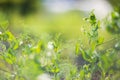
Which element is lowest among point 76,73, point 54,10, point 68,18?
point 76,73

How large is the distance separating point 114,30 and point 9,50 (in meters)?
0.24

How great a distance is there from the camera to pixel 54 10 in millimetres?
5672

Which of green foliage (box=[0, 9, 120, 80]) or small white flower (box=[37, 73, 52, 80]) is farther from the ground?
green foliage (box=[0, 9, 120, 80])

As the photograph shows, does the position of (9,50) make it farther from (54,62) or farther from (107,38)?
(107,38)

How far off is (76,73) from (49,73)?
0.20 feet

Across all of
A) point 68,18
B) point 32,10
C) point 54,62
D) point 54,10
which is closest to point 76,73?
point 54,62

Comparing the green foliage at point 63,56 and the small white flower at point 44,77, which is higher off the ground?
the green foliage at point 63,56

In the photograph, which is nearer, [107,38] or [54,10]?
[107,38]

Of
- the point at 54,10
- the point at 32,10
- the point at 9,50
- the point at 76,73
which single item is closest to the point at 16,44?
the point at 9,50

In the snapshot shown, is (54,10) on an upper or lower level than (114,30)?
upper

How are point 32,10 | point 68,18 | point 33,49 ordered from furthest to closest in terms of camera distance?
point 32,10 < point 68,18 < point 33,49

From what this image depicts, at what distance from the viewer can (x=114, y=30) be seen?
0.82 metres

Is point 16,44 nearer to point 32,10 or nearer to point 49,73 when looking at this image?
point 49,73

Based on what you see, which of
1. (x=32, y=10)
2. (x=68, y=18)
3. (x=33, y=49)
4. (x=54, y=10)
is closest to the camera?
(x=33, y=49)
